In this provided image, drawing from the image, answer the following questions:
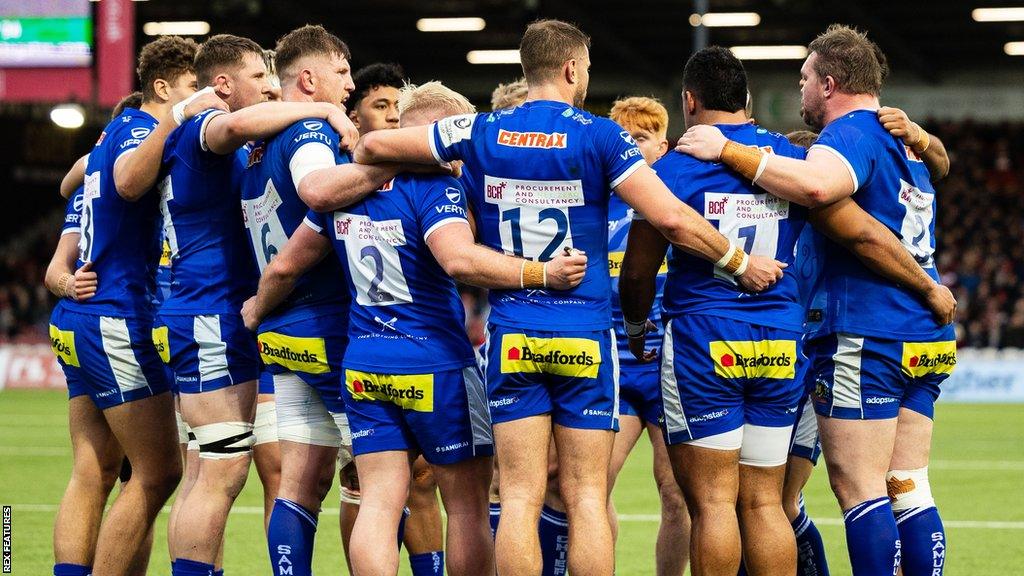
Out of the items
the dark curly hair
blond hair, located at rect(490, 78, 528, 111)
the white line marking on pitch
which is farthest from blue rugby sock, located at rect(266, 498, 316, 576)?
the white line marking on pitch

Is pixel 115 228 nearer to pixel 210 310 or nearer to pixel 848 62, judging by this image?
pixel 210 310

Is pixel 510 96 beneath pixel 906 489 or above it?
above

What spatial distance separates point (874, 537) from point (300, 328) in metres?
2.54

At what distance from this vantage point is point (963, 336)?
22016 mm

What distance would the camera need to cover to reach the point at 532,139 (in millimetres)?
4734

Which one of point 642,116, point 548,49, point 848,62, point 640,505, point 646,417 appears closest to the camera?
point 548,49

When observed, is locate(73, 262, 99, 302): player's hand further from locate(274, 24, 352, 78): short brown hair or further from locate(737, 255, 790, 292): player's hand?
locate(737, 255, 790, 292): player's hand

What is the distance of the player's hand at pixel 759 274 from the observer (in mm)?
4938

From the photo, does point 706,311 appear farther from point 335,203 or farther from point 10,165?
point 10,165

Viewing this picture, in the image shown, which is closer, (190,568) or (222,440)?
(190,568)

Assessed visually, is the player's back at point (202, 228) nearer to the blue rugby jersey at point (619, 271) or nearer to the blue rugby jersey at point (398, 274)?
the blue rugby jersey at point (398, 274)

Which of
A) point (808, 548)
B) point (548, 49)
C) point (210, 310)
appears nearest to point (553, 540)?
point (808, 548)

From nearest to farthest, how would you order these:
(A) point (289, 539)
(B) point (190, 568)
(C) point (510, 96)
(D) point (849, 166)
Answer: (D) point (849, 166) < (A) point (289, 539) < (B) point (190, 568) < (C) point (510, 96)

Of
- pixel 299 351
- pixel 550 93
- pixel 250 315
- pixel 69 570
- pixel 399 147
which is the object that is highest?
pixel 550 93
